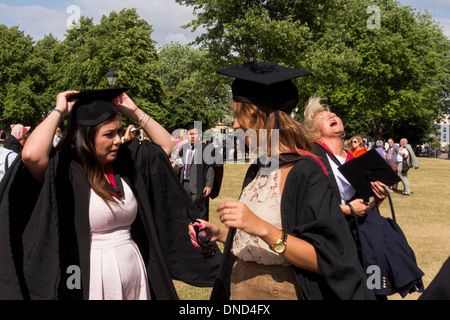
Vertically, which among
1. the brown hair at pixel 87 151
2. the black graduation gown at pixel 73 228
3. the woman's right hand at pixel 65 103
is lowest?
the black graduation gown at pixel 73 228

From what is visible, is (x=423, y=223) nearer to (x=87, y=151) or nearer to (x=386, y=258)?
(x=386, y=258)

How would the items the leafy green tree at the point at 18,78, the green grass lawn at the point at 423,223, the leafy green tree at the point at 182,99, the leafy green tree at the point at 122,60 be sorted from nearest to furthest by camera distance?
the green grass lawn at the point at 423,223
the leafy green tree at the point at 122,60
the leafy green tree at the point at 18,78
the leafy green tree at the point at 182,99

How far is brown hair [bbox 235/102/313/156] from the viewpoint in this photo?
2385mm

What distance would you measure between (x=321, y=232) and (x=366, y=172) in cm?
193

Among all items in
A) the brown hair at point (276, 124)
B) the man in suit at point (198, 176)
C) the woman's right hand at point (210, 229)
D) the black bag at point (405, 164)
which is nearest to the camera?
the brown hair at point (276, 124)

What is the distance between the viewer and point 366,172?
12.5 feet

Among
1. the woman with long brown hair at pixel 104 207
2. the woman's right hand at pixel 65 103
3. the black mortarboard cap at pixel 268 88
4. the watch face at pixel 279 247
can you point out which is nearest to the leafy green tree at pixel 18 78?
the woman with long brown hair at pixel 104 207

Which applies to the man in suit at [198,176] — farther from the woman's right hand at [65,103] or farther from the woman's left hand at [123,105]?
the woman's right hand at [65,103]

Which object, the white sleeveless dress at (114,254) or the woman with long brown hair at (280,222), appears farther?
the white sleeveless dress at (114,254)

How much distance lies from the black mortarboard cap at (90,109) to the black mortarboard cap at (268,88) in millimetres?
909

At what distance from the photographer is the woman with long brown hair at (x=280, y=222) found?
206 cm

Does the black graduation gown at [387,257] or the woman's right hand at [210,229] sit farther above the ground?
the woman's right hand at [210,229]

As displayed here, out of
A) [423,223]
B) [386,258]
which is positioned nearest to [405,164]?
[423,223]

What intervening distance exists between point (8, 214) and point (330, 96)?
32.3 metres
